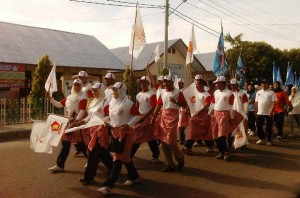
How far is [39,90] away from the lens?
56.4 feet

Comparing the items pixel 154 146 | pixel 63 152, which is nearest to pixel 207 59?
pixel 154 146

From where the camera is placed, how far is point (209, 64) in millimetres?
42500

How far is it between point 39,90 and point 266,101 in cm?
1019

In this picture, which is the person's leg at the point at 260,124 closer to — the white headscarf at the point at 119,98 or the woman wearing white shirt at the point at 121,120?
the woman wearing white shirt at the point at 121,120

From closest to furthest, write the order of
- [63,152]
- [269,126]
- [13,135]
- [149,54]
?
[63,152], [269,126], [13,135], [149,54]

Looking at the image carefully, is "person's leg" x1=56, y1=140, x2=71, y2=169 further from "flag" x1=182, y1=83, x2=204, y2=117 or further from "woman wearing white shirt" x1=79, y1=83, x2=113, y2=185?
"flag" x1=182, y1=83, x2=204, y2=117

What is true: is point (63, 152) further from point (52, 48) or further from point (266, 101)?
point (52, 48)

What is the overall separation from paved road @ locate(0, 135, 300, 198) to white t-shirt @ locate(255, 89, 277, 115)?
5.72ft

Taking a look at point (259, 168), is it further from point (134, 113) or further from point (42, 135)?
point (42, 135)

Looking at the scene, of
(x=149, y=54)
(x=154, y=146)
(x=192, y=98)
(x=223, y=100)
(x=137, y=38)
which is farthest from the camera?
(x=149, y=54)

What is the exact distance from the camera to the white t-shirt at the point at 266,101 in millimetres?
10953

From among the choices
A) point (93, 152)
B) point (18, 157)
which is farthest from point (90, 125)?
point (18, 157)

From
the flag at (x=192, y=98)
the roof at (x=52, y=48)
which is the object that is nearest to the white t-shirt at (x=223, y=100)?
the flag at (x=192, y=98)

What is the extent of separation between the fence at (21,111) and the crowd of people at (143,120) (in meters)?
7.28
